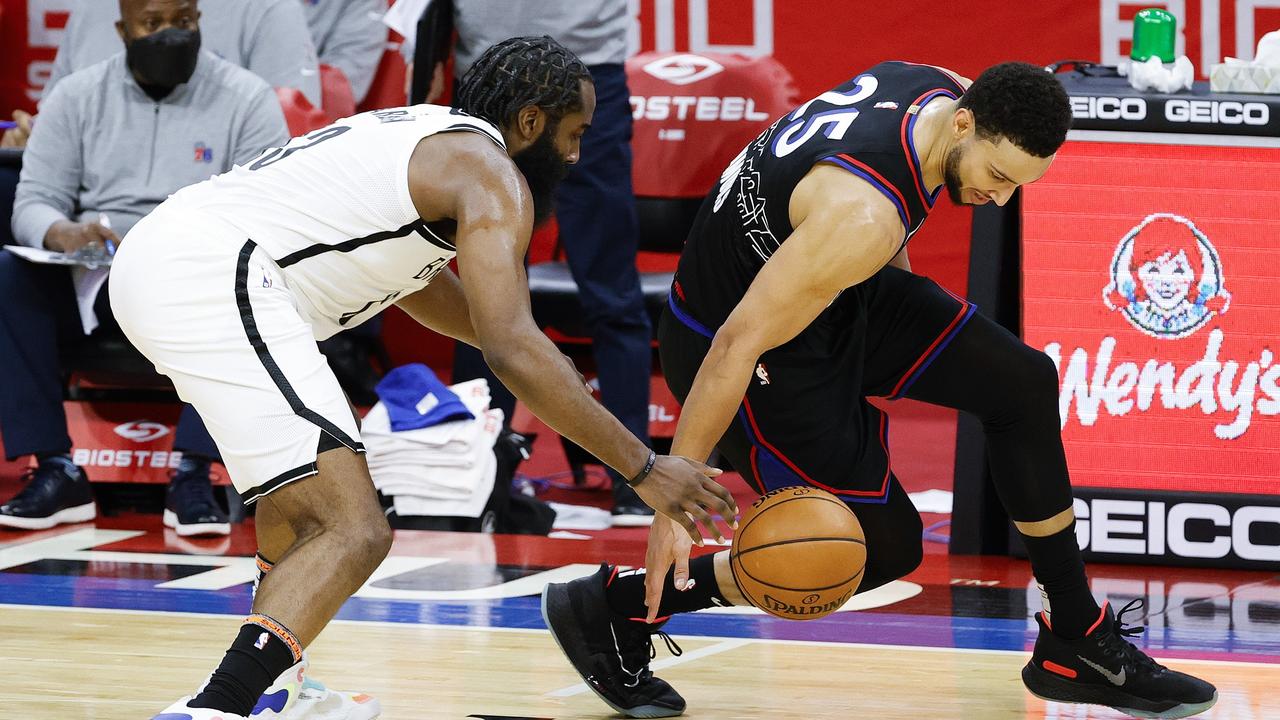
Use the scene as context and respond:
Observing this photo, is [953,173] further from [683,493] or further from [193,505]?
[193,505]

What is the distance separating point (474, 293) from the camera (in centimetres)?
304

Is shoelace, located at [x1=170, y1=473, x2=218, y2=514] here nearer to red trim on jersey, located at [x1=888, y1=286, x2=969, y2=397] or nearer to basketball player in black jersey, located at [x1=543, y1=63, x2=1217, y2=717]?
basketball player in black jersey, located at [x1=543, y1=63, x2=1217, y2=717]

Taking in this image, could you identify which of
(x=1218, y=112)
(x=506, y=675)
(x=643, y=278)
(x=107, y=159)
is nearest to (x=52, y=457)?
(x=107, y=159)

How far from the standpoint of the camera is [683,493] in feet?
9.95

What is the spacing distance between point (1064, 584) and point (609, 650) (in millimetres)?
993

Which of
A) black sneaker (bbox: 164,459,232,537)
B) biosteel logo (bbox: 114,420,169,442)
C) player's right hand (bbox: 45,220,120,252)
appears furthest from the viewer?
biosteel logo (bbox: 114,420,169,442)

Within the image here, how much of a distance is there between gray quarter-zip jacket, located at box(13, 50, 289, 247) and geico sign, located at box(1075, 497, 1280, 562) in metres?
3.12

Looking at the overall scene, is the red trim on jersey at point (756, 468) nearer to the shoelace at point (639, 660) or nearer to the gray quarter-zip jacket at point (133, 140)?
the shoelace at point (639, 660)

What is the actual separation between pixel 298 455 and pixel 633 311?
10.0 ft

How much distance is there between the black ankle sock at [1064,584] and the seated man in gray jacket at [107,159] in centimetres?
325

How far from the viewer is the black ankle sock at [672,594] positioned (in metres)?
3.65

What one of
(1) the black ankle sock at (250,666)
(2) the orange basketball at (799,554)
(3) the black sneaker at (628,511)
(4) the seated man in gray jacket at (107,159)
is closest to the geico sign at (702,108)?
(4) the seated man in gray jacket at (107,159)

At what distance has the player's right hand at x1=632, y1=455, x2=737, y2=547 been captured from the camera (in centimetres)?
303

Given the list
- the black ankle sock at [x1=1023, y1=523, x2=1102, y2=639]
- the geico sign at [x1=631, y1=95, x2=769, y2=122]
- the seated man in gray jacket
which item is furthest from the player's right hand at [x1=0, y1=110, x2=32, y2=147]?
the black ankle sock at [x1=1023, y1=523, x2=1102, y2=639]
